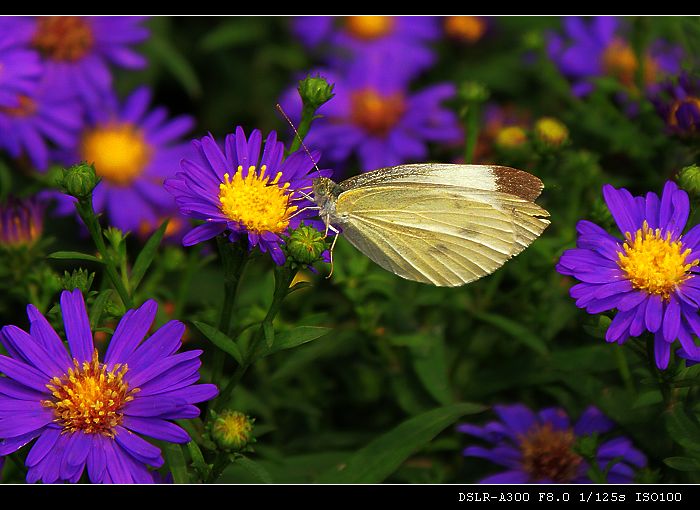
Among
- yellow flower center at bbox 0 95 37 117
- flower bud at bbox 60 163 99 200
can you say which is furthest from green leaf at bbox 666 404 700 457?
yellow flower center at bbox 0 95 37 117

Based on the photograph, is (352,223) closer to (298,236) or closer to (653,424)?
(298,236)

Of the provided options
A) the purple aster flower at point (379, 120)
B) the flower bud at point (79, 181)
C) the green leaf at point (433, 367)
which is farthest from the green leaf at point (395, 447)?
the purple aster flower at point (379, 120)

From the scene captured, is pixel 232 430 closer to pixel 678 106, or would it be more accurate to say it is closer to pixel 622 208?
pixel 622 208

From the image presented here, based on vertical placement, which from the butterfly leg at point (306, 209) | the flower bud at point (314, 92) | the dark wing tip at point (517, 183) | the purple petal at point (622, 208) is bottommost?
the purple petal at point (622, 208)

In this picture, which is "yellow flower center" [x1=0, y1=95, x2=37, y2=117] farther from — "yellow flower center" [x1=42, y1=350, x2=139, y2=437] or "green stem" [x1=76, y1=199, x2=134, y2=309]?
"yellow flower center" [x1=42, y1=350, x2=139, y2=437]

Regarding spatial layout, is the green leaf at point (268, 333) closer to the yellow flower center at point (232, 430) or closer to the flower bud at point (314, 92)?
the yellow flower center at point (232, 430)
